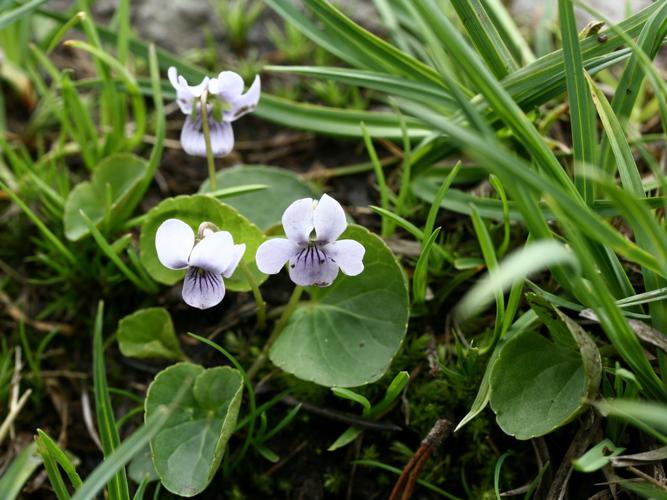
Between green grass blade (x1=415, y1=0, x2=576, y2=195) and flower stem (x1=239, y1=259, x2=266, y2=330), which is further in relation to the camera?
flower stem (x1=239, y1=259, x2=266, y2=330)

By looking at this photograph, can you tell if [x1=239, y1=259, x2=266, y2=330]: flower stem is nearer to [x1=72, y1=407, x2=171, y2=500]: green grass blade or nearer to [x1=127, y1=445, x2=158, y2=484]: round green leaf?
[x1=127, y1=445, x2=158, y2=484]: round green leaf

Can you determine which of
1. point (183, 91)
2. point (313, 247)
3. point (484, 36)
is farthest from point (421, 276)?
point (183, 91)

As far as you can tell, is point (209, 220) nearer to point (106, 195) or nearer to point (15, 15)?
point (106, 195)

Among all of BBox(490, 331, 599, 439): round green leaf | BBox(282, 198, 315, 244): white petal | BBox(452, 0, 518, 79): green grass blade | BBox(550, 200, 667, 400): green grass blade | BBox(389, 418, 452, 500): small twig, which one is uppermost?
BBox(452, 0, 518, 79): green grass blade

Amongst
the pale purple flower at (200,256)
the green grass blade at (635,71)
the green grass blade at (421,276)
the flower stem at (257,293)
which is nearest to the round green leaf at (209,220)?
→ the flower stem at (257,293)

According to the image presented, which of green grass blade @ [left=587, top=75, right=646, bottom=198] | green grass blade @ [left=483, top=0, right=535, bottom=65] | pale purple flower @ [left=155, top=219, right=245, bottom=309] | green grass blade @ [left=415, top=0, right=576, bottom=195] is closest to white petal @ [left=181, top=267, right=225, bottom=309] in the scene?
pale purple flower @ [left=155, top=219, right=245, bottom=309]

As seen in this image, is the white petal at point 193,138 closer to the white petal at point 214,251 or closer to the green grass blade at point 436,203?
the white petal at point 214,251

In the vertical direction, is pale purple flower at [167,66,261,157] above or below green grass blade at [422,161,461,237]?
above

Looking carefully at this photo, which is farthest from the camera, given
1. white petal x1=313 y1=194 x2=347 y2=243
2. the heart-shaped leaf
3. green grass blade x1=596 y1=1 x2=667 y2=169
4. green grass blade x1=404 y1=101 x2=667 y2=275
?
the heart-shaped leaf
